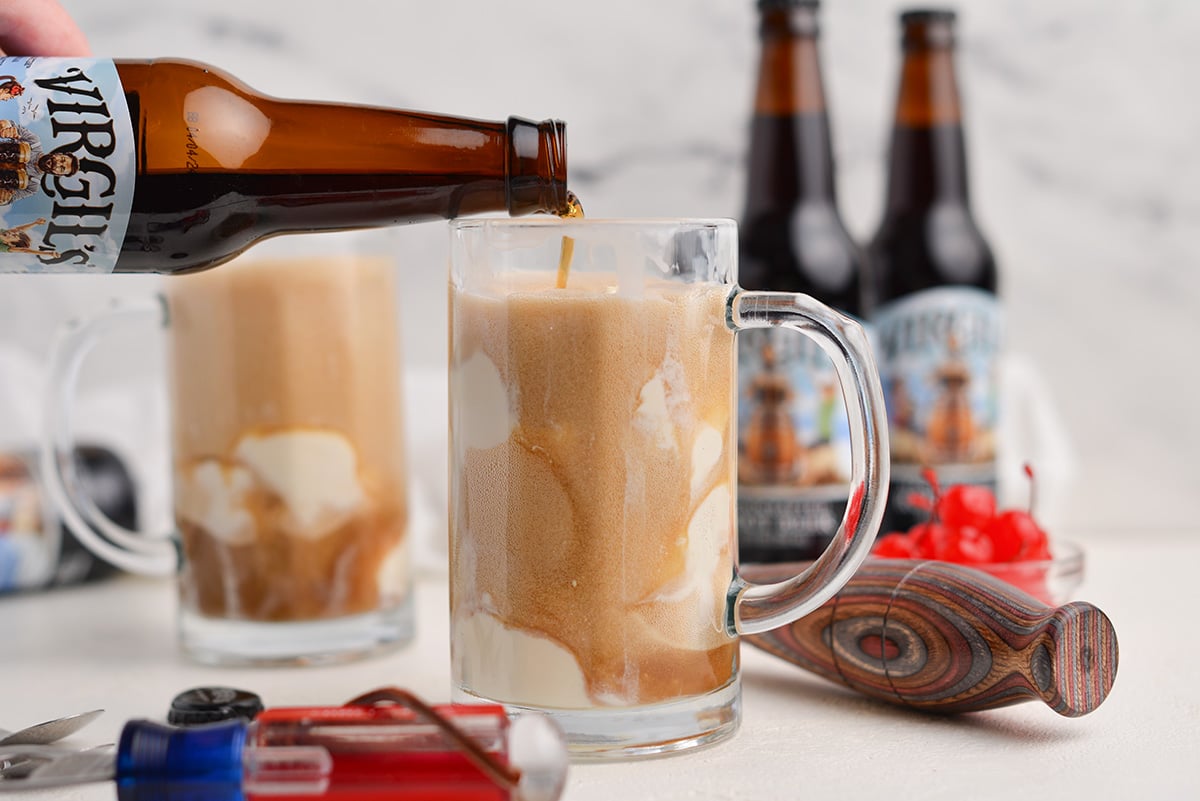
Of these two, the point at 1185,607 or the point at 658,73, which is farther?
the point at 658,73

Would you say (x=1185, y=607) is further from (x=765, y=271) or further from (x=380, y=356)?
(x=380, y=356)

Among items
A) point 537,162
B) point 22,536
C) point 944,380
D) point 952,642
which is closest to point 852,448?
point 952,642

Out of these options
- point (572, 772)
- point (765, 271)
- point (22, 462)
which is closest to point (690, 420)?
point (572, 772)

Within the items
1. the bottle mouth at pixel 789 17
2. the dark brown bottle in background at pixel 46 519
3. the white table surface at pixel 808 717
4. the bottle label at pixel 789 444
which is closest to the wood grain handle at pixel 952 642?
the white table surface at pixel 808 717

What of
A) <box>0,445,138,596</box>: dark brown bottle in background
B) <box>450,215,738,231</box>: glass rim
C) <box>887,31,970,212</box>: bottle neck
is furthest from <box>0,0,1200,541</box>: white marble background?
<box>450,215,738,231</box>: glass rim

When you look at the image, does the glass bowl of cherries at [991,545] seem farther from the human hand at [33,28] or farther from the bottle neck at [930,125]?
the human hand at [33,28]

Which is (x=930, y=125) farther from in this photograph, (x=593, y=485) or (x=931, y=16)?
(x=593, y=485)

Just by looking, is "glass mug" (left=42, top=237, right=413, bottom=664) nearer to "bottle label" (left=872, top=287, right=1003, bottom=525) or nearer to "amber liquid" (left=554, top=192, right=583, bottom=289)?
"amber liquid" (left=554, top=192, right=583, bottom=289)
